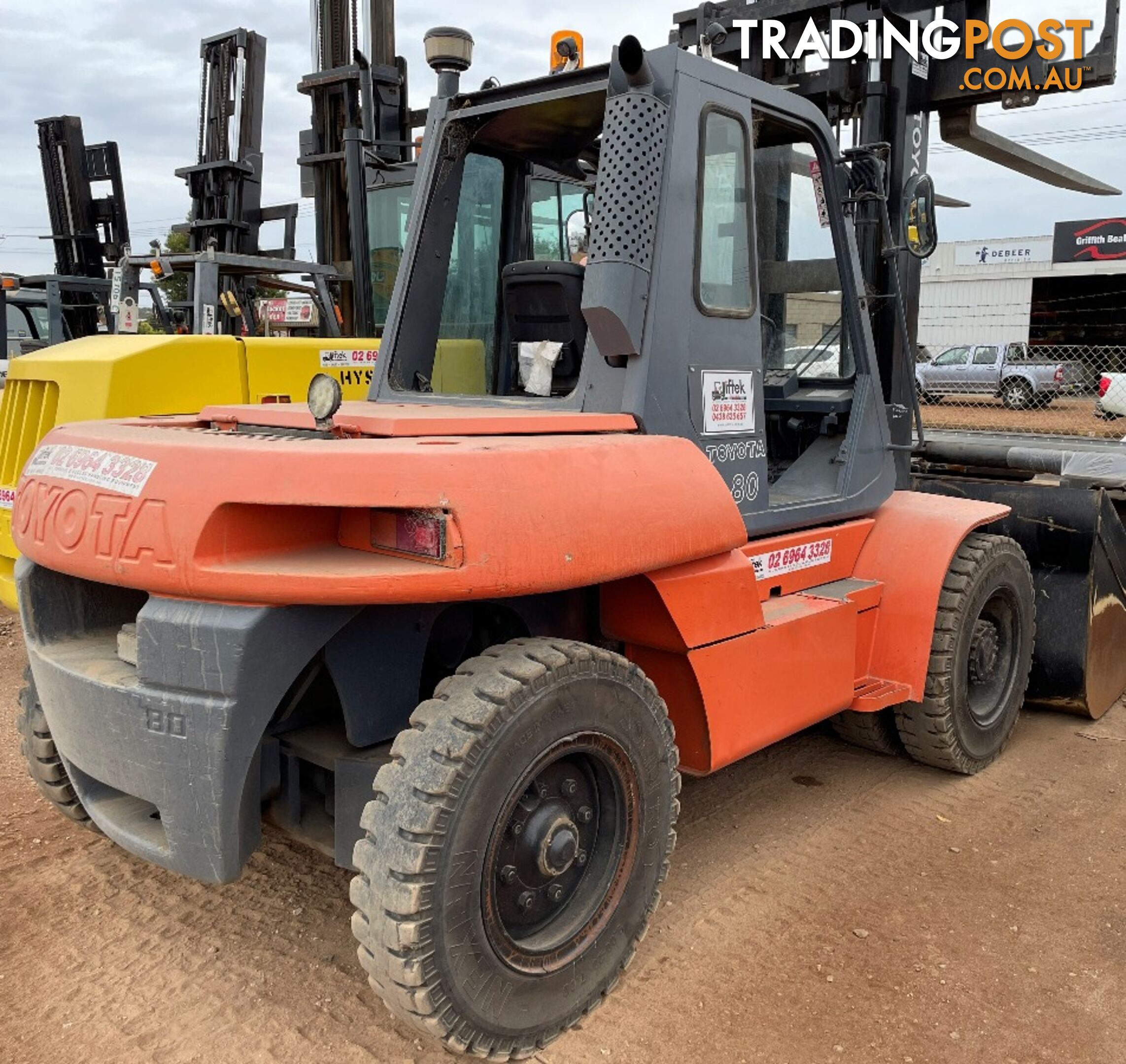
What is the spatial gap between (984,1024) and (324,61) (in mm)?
9163

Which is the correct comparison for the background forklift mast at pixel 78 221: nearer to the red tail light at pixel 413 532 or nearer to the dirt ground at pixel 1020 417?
the dirt ground at pixel 1020 417

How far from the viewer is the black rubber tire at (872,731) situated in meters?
4.76

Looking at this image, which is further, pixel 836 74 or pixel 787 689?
pixel 836 74

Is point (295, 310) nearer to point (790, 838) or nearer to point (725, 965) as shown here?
point (790, 838)

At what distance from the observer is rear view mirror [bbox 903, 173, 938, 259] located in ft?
12.3

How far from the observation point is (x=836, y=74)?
485cm

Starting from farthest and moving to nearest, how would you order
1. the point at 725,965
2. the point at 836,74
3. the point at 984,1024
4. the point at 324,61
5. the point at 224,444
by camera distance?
the point at 324,61 → the point at 836,74 → the point at 725,965 → the point at 984,1024 → the point at 224,444

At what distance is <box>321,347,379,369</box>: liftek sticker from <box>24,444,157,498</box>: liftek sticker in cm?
368

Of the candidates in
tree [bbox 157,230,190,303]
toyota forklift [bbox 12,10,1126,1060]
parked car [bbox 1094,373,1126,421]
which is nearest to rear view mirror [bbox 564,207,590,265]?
toyota forklift [bbox 12,10,1126,1060]

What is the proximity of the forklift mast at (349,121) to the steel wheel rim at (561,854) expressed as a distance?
11.4ft

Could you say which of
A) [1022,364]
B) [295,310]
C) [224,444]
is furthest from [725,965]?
[1022,364]

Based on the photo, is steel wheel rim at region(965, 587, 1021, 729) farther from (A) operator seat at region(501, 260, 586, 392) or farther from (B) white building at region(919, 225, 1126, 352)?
(B) white building at region(919, 225, 1126, 352)

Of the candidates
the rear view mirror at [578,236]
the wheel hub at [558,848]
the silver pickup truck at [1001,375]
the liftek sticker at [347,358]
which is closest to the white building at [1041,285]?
the silver pickup truck at [1001,375]

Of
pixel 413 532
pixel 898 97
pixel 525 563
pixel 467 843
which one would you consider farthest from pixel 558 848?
pixel 898 97
